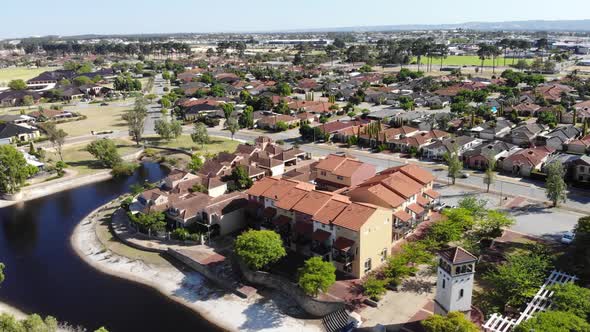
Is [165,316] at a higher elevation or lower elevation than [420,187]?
lower

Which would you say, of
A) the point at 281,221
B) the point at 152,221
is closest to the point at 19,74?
the point at 152,221

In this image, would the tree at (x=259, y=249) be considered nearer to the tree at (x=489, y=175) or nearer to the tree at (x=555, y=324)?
the tree at (x=555, y=324)

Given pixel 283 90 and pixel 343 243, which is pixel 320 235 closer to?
pixel 343 243

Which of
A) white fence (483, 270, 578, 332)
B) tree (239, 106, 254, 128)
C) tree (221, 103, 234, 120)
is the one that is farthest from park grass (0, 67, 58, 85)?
white fence (483, 270, 578, 332)

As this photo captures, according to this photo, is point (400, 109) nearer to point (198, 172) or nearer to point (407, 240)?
point (198, 172)

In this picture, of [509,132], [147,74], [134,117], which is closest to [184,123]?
[134,117]

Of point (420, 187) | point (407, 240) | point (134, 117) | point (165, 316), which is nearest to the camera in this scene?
point (165, 316)

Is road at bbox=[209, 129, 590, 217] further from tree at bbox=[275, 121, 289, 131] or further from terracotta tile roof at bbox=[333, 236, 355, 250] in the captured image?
terracotta tile roof at bbox=[333, 236, 355, 250]
